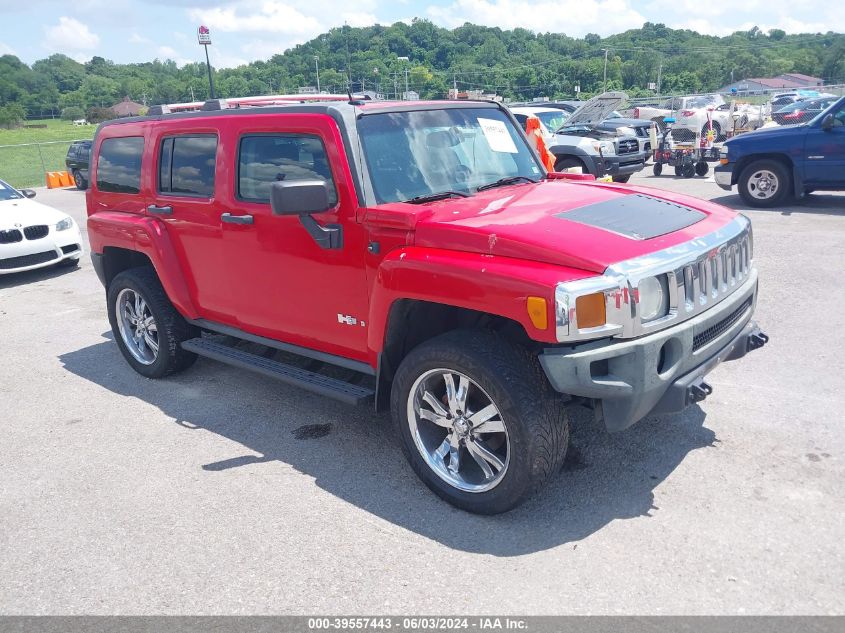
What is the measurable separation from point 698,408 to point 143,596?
3.36m

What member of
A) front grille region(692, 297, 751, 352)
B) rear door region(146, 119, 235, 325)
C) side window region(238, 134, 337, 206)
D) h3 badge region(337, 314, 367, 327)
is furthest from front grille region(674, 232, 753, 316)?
rear door region(146, 119, 235, 325)

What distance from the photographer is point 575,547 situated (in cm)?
324

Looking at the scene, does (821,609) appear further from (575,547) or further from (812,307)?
(812,307)

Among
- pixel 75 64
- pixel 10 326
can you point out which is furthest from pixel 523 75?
pixel 10 326

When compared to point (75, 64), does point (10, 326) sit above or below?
below

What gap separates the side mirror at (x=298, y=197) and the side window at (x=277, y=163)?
0.18 m

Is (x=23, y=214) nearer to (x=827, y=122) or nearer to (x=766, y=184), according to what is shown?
(x=766, y=184)

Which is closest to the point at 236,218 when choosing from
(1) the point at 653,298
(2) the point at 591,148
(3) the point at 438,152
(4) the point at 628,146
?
(3) the point at 438,152

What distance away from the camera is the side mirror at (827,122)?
418 inches

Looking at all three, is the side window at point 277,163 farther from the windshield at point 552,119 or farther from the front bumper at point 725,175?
the windshield at point 552,119

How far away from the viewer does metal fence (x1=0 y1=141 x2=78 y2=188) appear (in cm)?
2702

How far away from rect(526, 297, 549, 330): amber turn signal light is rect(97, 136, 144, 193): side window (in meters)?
3.64

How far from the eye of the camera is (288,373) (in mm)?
4449

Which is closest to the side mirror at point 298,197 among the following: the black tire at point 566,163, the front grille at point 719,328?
the front grille at point 719,328
